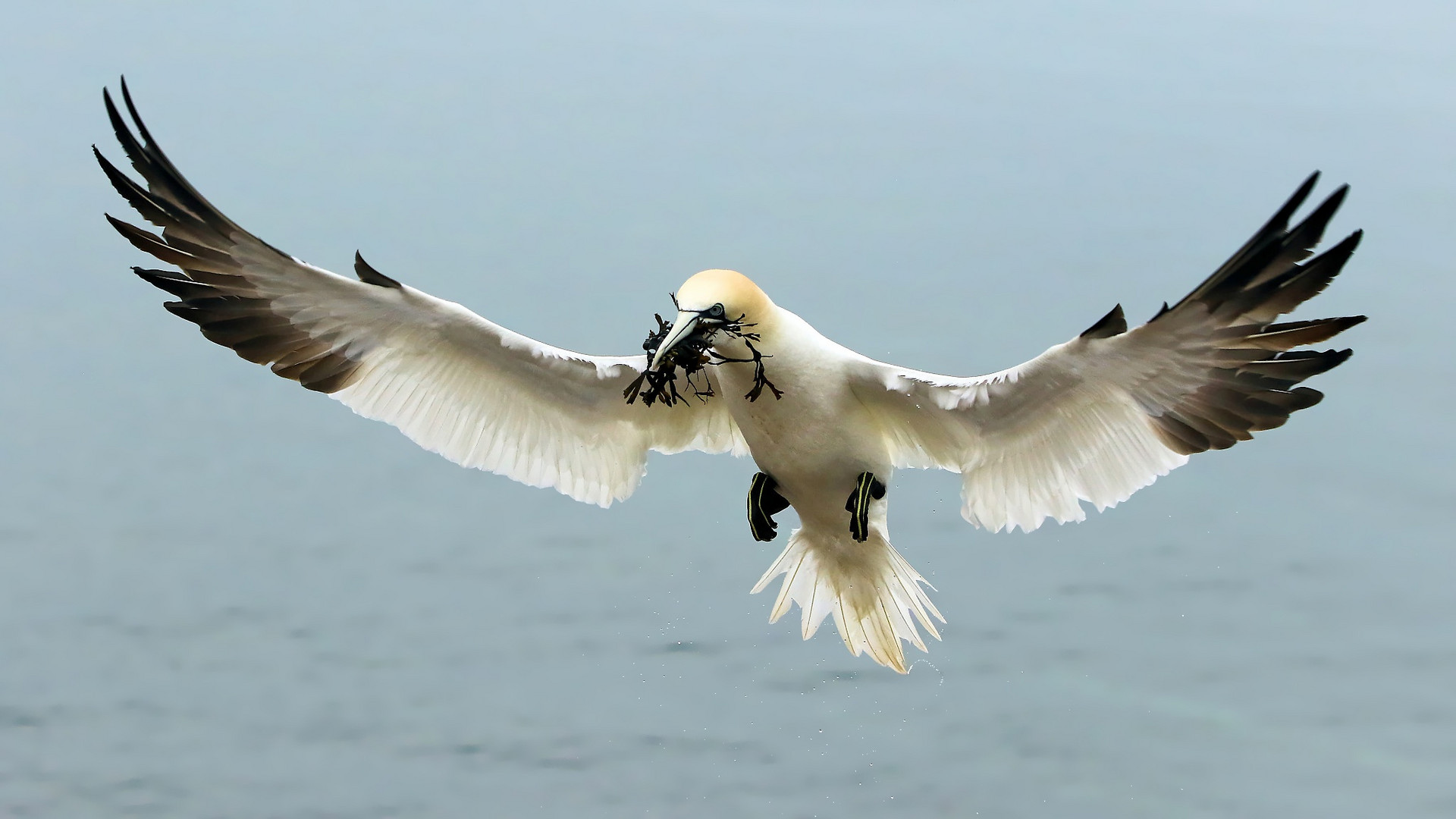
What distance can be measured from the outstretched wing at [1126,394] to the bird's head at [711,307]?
60 cm

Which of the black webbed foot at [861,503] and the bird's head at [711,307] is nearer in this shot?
the bird's head at [711,307]

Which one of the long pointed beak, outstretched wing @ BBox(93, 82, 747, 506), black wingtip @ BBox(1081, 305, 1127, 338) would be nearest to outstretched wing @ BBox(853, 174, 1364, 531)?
black wingtip @ BBox(1081, 305, 1127, 338)

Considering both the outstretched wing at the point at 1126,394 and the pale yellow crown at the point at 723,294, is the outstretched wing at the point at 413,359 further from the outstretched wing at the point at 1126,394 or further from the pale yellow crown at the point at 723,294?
the outstretched wing at the point at 1126,394

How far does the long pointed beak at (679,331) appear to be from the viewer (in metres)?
5.18

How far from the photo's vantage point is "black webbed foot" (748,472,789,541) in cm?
619

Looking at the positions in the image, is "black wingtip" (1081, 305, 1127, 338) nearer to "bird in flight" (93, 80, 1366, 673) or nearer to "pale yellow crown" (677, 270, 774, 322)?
"bird in flight" (93, 80, 1366, 673)

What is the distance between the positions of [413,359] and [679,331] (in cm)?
147

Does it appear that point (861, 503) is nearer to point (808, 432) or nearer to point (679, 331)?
point (808, 432)

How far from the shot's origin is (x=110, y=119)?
17.8 ft

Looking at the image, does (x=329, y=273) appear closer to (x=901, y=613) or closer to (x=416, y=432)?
(x=416, y=432)

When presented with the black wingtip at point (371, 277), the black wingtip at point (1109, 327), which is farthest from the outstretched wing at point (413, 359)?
the black wingtip at point (1109, 327)

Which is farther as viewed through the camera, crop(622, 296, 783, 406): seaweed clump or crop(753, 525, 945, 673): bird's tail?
crop(753, 525, 945, 673): bird's tail

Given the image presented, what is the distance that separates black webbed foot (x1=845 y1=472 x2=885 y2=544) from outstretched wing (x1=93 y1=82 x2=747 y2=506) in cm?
68

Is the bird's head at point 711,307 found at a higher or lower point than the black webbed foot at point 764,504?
higher
